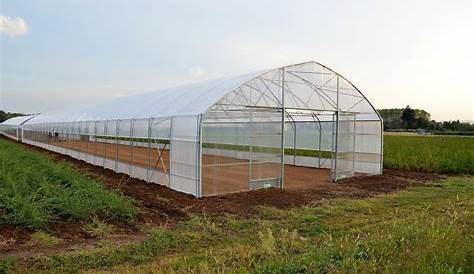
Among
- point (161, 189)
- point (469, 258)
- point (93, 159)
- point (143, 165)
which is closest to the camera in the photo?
point (469, 258)

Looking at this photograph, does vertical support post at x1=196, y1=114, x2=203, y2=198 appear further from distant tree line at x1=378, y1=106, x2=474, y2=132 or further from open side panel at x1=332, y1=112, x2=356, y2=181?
distant tree line at x1=378, y1=106, x2=474, y2=132

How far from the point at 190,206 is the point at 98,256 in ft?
13.0

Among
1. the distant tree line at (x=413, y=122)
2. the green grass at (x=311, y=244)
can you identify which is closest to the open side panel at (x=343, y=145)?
the green grass at (x=311, y=244)

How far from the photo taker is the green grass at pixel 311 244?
423 cm

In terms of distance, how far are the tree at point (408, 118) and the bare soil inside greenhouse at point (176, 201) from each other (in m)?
74.9

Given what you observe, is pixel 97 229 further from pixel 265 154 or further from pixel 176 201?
pixel 265 154

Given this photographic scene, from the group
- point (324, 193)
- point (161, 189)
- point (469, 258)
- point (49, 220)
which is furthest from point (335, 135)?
point (469, 258)

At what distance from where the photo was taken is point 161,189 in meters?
12.2

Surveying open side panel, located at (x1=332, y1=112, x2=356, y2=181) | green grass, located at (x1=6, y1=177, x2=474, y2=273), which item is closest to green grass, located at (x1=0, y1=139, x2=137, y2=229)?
green grass, located at (x1=6, y1=177, x2=474, y2=273)

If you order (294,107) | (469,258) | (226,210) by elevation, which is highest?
(294,107)

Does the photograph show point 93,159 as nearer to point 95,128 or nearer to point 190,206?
point 95,128

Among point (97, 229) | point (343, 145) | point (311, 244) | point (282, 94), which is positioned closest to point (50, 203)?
point (97, 229)

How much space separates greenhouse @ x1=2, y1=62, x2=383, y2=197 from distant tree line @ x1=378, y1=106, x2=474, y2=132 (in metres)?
67.1

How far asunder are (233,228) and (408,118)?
285 ft
